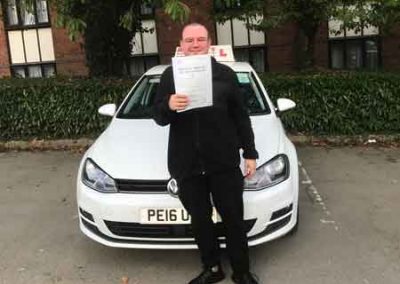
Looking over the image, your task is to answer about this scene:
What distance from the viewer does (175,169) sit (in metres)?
3.86

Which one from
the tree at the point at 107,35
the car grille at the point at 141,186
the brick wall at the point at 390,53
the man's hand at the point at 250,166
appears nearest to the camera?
the man's hand at the point at 250,166

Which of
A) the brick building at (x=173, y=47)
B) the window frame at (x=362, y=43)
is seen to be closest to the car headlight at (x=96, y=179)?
the brick building at (x=173, y=47)

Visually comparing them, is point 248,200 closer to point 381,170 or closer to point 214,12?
point 381,170

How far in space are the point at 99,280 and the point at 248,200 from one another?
124 centimetres

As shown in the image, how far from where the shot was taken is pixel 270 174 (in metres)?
4.33

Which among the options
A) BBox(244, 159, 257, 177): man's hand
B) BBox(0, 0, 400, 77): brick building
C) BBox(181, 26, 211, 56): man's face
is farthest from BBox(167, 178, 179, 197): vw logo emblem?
BBox(0, 0, 400, 77): brick building

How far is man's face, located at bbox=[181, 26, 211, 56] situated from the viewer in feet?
12.0

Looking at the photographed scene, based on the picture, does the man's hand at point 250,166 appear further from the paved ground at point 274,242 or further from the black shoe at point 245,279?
the paved ground at point 274,242

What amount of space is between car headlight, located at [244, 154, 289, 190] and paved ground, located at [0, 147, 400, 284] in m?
0.66

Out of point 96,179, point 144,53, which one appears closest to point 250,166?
point 96,179

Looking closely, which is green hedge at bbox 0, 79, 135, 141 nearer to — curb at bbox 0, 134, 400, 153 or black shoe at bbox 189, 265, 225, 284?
curb at bbox 0, 134, 400, 153

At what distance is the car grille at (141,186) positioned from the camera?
4172mm

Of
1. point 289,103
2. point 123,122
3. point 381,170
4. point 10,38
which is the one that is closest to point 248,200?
point 123,122

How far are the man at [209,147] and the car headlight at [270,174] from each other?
344 mm
